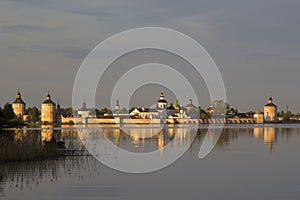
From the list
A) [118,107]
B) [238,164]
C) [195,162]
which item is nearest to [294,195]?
[238,164]

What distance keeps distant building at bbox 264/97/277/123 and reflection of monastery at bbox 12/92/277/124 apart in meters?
6.66

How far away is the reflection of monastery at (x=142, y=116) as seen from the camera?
138 metres

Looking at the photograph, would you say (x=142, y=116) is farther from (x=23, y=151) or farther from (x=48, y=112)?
(x=23, y=151)

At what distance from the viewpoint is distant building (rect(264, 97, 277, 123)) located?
174 metres

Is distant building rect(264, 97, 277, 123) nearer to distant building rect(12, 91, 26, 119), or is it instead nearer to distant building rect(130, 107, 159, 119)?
distant building rect(130, 107, 159, 119)

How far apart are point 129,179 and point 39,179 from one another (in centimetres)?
280

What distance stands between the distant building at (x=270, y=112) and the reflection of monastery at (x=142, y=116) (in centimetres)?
666

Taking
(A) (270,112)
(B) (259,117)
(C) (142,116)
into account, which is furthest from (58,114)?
(A) (270,112)

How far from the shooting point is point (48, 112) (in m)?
146

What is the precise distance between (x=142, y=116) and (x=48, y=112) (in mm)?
24736

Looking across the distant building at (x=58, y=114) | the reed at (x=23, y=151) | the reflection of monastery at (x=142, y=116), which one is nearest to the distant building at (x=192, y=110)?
the reflection of monastery at (x=142, y=116)

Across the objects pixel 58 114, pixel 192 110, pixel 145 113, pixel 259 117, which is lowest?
pixel 259 117

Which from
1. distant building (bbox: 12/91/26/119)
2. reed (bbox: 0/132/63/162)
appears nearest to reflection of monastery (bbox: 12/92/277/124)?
distant building (bbox: 12/91/26/119)

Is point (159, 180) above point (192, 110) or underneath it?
underneath
